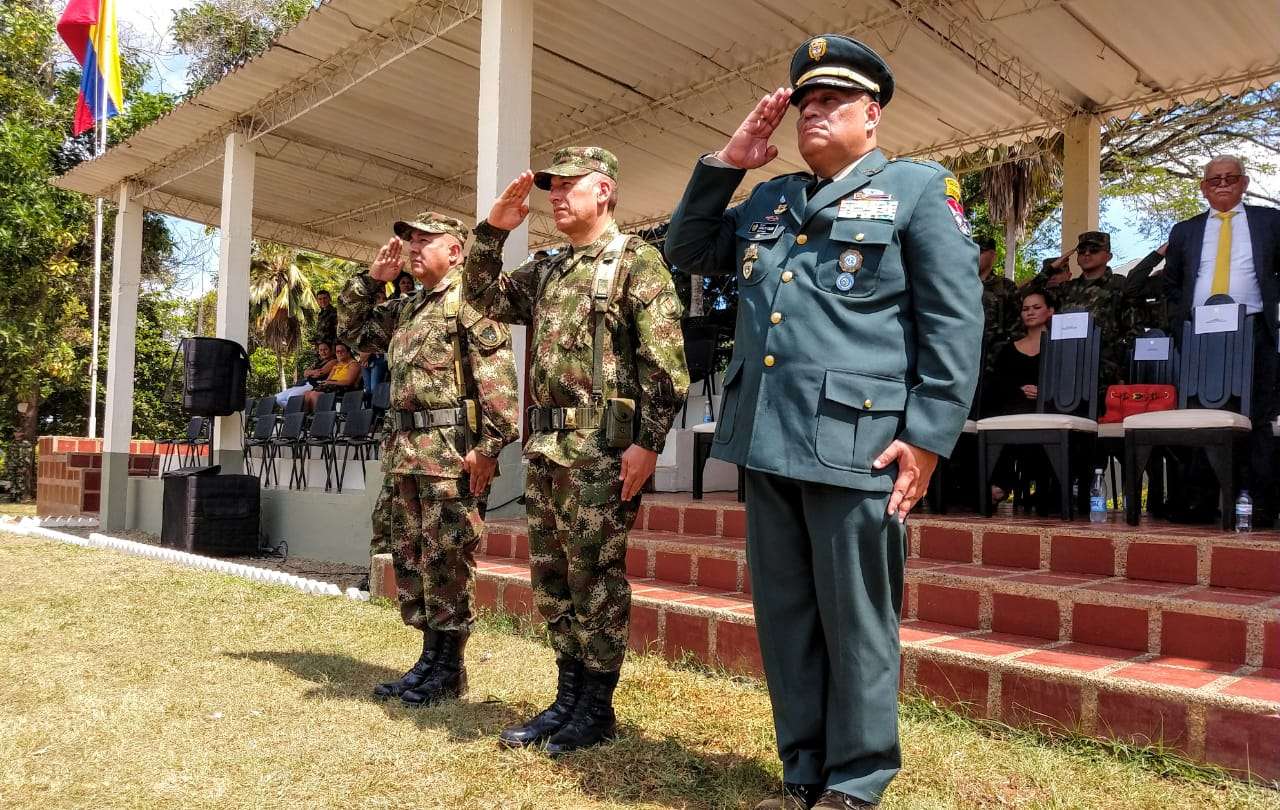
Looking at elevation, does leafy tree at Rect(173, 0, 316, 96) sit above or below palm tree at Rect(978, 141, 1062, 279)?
above

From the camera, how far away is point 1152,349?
4.71 m

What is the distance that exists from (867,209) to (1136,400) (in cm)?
327

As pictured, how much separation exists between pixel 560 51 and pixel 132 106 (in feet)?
40.3

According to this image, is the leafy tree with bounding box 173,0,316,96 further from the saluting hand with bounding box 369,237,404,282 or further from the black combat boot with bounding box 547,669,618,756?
the black combat boot with bounding box 547,669,618,756

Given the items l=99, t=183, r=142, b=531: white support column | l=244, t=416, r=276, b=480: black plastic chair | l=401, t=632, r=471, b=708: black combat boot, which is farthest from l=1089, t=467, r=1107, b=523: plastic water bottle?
l=99, t=183, r=142, b=531: white support column

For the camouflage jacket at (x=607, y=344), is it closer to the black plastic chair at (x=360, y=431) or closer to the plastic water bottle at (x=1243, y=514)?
the plastic water bottle at (x=1243, y=514)

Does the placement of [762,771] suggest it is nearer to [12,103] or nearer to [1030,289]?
[1030,289]

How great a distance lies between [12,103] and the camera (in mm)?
15344

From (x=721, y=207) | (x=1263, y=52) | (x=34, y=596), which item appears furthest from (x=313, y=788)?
(x=1263, y=52)

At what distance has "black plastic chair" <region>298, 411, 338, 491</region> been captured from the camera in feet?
28.7

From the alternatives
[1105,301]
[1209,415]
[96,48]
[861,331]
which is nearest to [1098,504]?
[1209,415]

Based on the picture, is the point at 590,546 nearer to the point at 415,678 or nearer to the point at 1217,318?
the point at 415,678

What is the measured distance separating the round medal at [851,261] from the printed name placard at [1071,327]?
3224mm

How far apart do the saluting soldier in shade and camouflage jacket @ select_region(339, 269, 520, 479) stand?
124 centimetres
